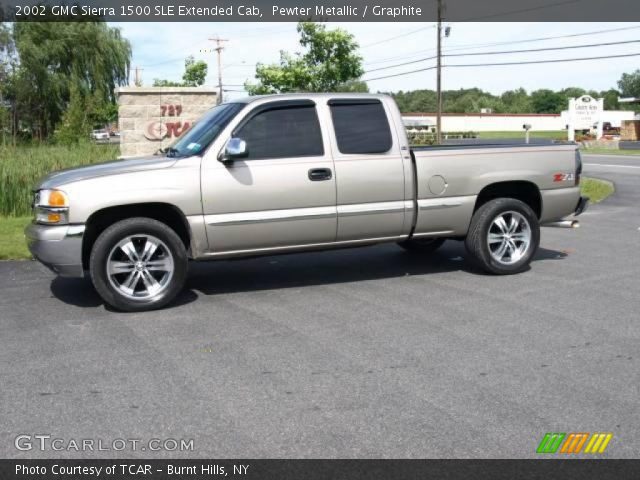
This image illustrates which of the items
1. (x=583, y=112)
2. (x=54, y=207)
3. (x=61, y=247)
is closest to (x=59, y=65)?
(x=54, y=207)

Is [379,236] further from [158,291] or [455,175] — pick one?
[158,291]

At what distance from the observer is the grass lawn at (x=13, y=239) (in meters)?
8.96

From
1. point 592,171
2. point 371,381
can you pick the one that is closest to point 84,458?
point 371,381

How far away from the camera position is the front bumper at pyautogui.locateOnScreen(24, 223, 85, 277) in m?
6.16

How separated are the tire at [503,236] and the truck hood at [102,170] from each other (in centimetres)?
337

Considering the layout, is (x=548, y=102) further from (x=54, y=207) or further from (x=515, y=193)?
(x=54, y=207)

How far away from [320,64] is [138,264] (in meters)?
24.8

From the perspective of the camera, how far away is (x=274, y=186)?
671cm

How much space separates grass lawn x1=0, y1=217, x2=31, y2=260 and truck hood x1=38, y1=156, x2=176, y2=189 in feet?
9.05

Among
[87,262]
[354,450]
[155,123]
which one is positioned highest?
[155,123]

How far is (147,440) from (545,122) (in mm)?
114451

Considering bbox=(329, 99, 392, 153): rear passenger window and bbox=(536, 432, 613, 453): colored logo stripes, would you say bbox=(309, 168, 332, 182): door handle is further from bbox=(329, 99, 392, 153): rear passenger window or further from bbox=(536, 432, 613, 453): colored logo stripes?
bbox=(536, 432, 613, 453): colored logo stripes

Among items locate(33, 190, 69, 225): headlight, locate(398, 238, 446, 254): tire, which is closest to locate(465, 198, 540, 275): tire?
locate(398, 238, 446, 254): tire

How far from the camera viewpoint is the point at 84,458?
3520mm
